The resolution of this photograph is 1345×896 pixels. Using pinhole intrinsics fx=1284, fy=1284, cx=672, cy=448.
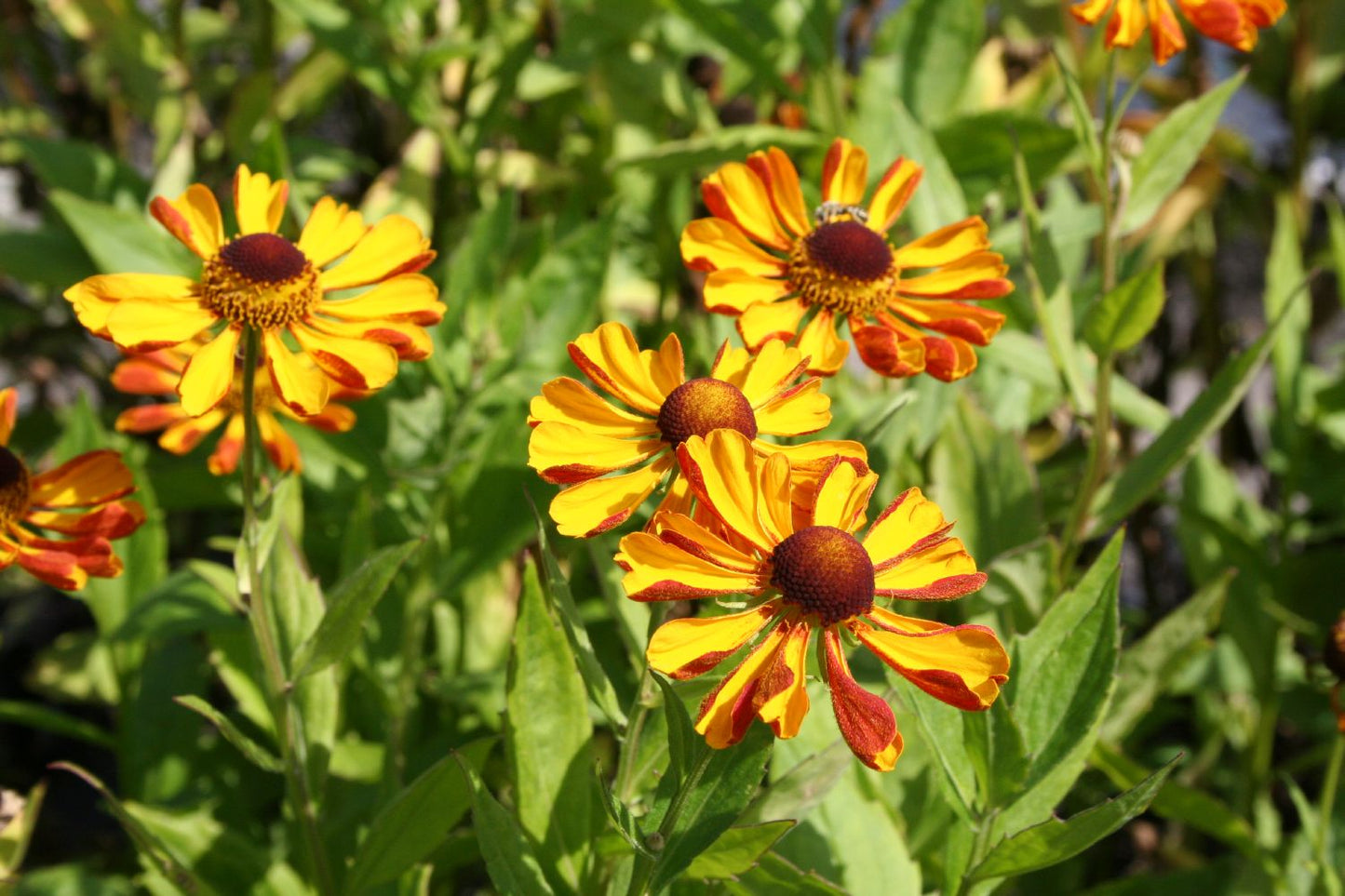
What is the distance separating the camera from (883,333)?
94 cm

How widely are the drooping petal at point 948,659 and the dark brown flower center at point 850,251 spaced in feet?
1.14

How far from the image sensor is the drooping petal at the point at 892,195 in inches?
42.8

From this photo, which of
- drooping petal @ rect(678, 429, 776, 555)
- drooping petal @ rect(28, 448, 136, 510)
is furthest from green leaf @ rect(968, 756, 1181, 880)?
drooping petal @ rect(28, 448, 136, 510)

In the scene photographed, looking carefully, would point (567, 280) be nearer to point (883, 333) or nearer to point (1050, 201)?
point (883, 333)

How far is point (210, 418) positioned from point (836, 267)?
58cm

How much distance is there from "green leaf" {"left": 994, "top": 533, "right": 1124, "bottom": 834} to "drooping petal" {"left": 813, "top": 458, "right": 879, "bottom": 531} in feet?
0.94

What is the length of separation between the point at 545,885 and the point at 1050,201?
137cm

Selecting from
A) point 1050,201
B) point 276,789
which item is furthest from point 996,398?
point 276,789

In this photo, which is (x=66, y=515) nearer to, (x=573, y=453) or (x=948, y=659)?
(x=573, y=453)

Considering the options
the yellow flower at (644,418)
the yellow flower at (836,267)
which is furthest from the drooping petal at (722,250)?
the yellow flower at (644,418)

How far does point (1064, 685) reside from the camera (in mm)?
990

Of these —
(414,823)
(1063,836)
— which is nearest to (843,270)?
(1063,836)

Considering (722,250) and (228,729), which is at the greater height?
(722,250)

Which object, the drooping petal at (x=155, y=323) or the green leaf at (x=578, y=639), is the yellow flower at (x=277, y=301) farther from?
the green leaf at (x=578, y=639)
